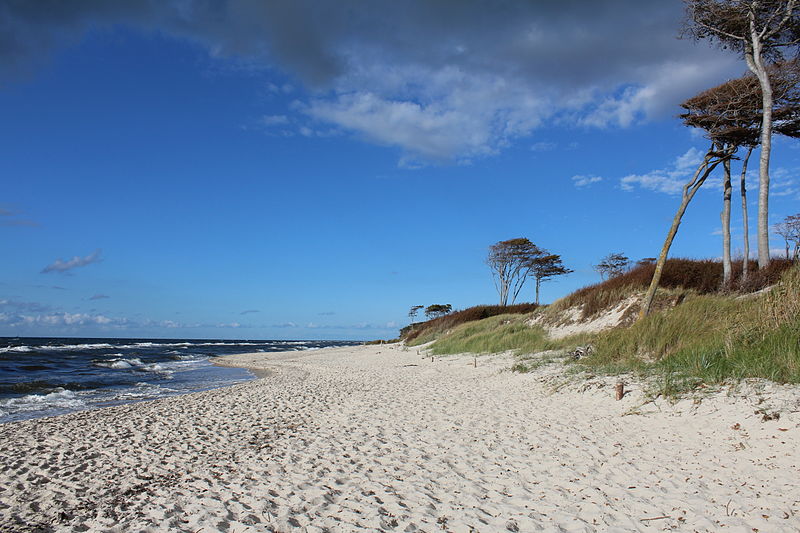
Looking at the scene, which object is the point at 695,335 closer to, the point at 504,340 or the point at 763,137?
the point at 763,137

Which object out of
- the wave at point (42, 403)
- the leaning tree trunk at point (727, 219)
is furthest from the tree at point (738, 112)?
the wave at point (42, 403)

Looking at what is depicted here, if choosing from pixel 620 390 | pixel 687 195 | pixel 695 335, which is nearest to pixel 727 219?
pixel 687 195

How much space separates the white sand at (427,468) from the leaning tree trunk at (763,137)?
7.62m

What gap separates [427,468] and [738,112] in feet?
48.4

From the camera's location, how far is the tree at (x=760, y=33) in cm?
1215

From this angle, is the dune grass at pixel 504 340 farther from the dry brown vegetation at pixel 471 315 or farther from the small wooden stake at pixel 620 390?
the small wooden stake at pixel 620 390

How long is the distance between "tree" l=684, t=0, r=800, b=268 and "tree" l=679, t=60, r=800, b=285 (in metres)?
0.48

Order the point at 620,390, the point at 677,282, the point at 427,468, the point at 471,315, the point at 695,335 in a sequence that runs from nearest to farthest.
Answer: the point at 427,468 → the point at 620,390 → the point at 695,335 → the point at 677,282 → the point at 471,315

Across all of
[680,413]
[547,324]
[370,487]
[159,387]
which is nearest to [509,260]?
[547,324]

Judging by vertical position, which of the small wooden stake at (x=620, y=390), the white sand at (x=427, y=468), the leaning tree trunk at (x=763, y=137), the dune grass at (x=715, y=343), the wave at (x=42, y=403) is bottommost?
the wave at (x=42, y=403)

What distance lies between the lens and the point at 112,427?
8641 mm

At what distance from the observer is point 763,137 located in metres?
12.2

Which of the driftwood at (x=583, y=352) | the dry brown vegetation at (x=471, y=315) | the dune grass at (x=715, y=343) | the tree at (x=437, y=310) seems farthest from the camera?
the tree at (x=437, y=310)

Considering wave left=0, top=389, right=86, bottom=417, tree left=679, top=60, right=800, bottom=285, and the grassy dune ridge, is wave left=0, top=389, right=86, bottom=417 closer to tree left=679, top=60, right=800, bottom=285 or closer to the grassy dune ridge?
the grassy dune ridge
